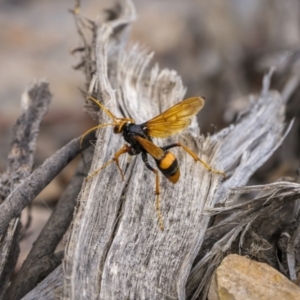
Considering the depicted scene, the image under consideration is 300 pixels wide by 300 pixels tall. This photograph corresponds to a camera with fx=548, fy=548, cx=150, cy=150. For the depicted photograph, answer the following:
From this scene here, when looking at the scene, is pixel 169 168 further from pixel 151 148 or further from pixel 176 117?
pixel 176 117

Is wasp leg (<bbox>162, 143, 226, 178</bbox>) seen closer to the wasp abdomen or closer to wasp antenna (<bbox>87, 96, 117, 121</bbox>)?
the wasp abdomen

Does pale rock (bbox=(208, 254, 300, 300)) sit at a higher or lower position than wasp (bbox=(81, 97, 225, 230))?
lower

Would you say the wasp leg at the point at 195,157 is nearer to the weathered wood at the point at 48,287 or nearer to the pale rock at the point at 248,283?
the pale rock at the point at 248,283

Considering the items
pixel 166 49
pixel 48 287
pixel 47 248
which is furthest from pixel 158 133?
pixel 166 49

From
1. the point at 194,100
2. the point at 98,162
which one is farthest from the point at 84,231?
the point at 194,100

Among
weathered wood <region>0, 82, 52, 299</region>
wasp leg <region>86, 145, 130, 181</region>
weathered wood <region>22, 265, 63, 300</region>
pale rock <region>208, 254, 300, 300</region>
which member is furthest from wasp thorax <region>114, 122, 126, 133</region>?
pale rock <region>208, 254, 300, 300</region>

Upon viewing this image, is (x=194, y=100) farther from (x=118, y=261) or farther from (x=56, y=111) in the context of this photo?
(x=56, y=111)
